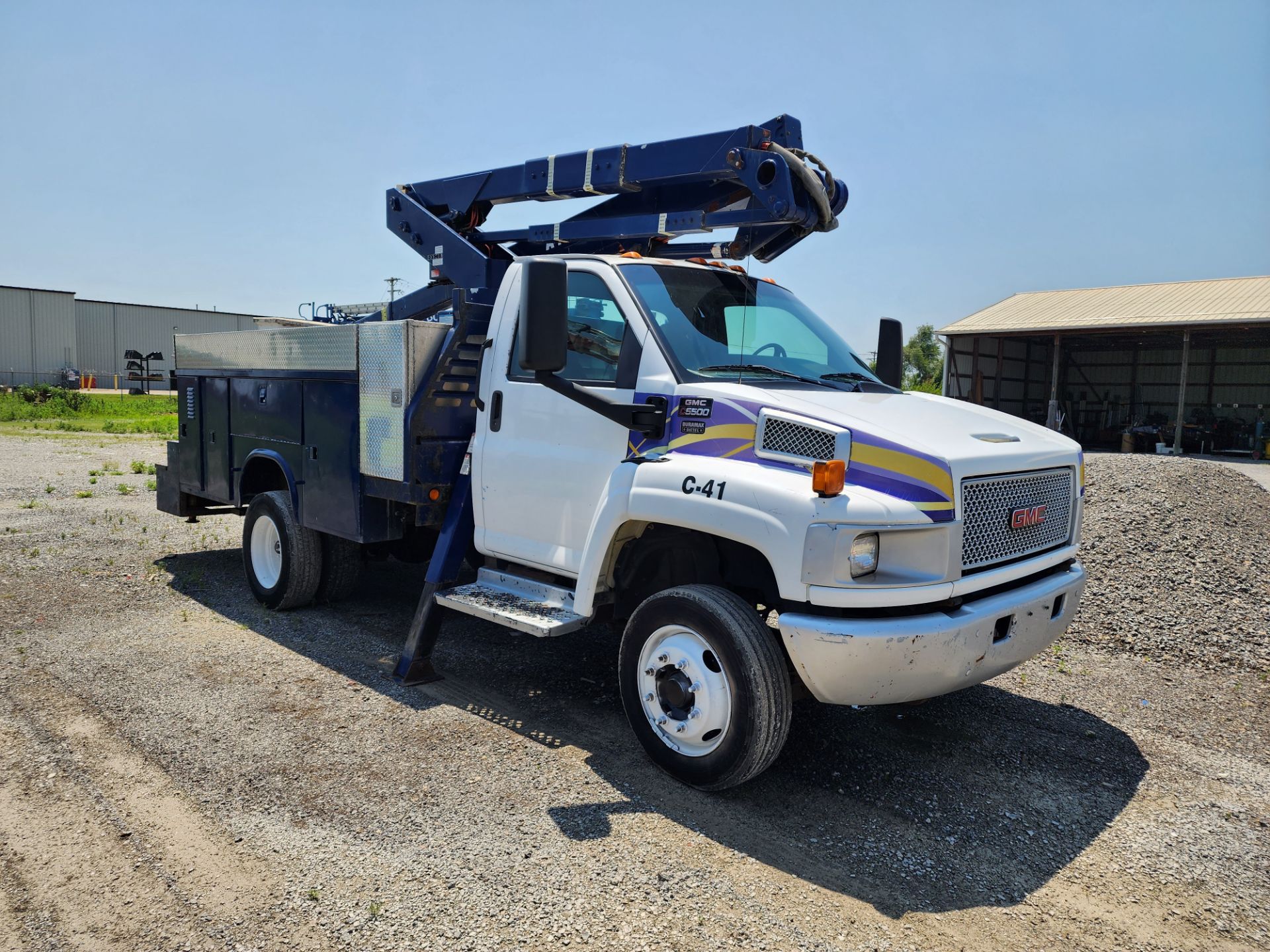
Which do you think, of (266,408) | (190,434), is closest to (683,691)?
(266,408)

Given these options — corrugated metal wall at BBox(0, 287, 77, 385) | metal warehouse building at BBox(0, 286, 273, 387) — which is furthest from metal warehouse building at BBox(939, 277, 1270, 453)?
corrugated metal wall at BBox(0, 287, 77, 385)

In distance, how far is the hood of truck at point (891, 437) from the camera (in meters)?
3.61

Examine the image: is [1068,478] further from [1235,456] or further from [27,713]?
[1235,456]

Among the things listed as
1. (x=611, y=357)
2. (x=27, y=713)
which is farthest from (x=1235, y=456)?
(x=27, y=713)

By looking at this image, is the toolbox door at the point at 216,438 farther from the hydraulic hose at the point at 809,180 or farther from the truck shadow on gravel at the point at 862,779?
the hydraulic hose at the point at 809,180

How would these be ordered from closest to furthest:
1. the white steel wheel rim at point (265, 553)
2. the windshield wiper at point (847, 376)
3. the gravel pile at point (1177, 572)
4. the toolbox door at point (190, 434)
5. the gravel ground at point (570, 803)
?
the gravel ground at point (570, 803) → the windshield wiper at point (847, 376) → the gravel pile at point (1177, 572) → the white steel wheel rim at point (265, 553) → the toolbox door at point (190, 434)

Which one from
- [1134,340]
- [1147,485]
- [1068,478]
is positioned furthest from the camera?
[1134,340]

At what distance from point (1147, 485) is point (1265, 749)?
4.84 meters

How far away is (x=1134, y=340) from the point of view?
31.8m

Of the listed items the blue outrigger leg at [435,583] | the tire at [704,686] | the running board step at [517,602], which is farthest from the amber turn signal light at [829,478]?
the blue outrigger leg at [435,583]

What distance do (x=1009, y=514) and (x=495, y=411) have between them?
9.04 feet

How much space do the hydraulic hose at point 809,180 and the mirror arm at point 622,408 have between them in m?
1.72

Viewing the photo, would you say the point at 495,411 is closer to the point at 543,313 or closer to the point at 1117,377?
the point at 543,313

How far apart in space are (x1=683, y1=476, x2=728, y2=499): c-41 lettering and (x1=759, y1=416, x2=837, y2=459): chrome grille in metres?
0.26
